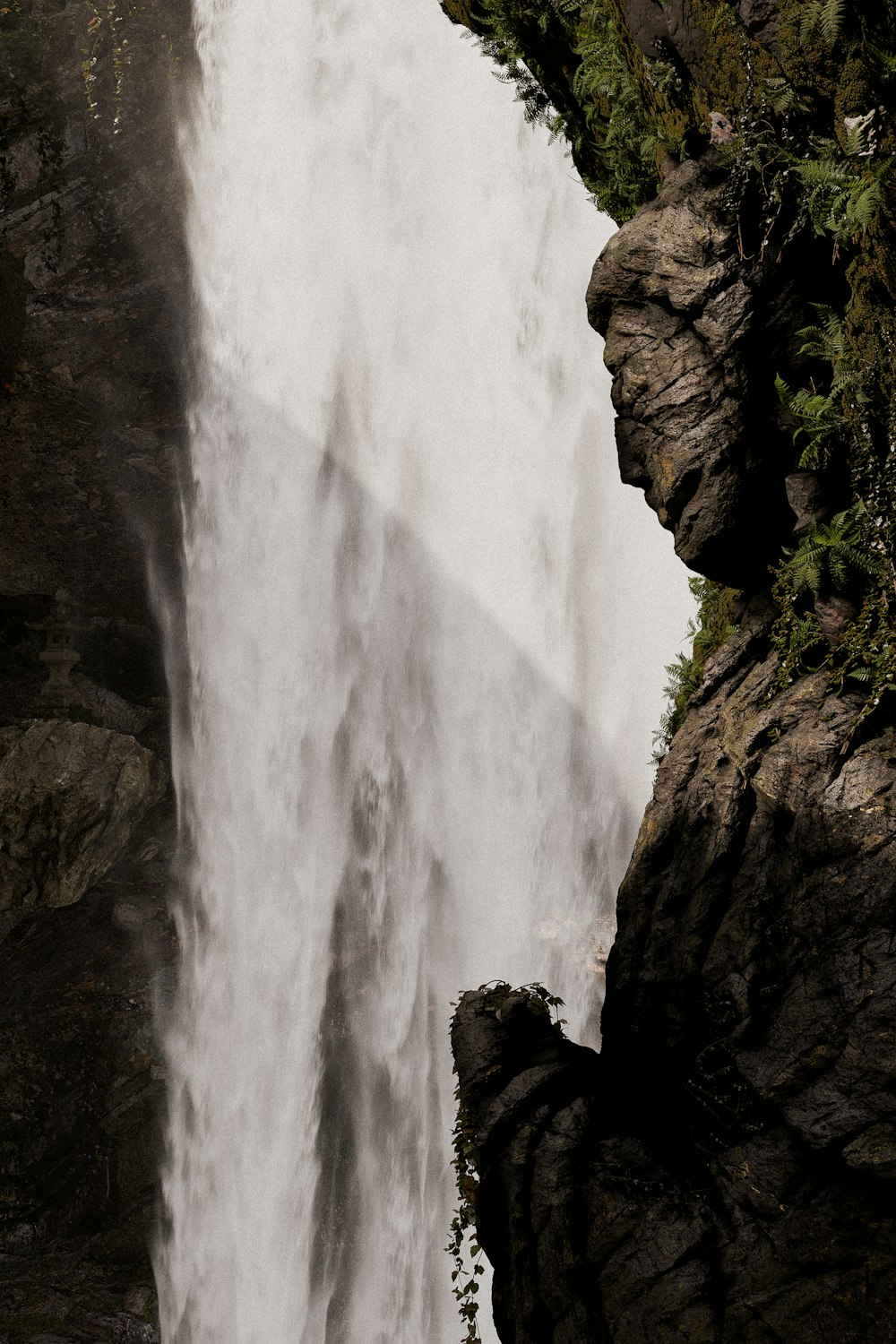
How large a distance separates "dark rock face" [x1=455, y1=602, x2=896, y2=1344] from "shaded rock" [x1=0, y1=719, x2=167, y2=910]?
9.62 metres


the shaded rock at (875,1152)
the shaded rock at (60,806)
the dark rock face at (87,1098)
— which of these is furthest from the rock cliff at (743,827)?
the dark rock face at (87,1098)

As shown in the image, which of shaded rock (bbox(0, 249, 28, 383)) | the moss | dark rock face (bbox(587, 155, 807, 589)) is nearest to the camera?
dark rock face (bbox(587, 155, 807, 589))

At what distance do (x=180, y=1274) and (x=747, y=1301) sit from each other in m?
11.7

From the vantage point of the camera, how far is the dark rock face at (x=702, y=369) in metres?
5.60

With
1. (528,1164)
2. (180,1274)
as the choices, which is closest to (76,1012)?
(180,1274)

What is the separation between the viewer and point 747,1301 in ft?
15.8

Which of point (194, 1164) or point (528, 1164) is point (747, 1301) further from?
point (194, 1164)

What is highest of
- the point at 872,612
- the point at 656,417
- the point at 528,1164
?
the point at 656,417

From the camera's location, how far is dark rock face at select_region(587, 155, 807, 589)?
18.4 ft

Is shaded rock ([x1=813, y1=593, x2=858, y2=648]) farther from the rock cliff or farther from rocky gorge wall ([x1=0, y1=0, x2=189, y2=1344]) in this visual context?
rocky gorge wall ([x1=0, y1=0, x2=189, y2=1344])

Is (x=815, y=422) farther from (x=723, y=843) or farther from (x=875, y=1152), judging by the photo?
(x=875, y=1152)

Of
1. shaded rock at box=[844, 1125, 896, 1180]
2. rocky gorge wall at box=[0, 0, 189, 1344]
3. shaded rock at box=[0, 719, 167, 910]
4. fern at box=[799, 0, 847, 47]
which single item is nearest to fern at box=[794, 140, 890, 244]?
fern at box=[799, 0, 847, 47]

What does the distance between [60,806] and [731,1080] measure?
11.3 m

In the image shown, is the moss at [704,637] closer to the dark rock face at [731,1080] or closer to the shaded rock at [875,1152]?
the dark rock face at [731,1080]
